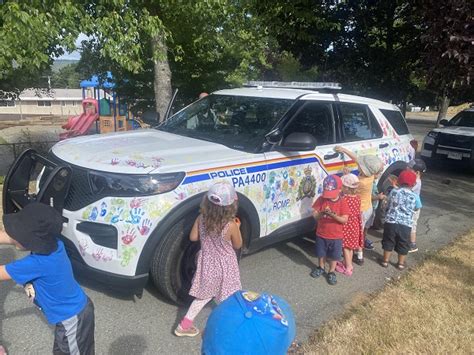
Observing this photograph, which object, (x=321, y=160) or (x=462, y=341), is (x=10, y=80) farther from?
(x=462, y=341)

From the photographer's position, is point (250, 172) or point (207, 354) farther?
point (250, 172)

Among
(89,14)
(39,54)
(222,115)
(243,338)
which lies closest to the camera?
(243,338)

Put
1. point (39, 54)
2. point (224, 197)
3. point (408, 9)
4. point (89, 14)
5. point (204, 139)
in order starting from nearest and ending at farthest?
point (224, 197), point (204, 139), point (39, 54), point (89, 14), point (408, 9)

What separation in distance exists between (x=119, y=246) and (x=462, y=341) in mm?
2635

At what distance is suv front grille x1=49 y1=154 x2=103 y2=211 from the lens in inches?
127

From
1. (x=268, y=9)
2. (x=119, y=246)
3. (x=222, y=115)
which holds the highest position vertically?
(x=268, y=9)

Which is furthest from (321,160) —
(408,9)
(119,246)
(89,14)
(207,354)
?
(408,9)

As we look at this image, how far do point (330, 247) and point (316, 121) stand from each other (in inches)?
54.3

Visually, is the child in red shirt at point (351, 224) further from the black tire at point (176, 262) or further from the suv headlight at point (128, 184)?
the suv headlight at point (128, 184)

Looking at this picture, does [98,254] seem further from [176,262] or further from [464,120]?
[464,120]

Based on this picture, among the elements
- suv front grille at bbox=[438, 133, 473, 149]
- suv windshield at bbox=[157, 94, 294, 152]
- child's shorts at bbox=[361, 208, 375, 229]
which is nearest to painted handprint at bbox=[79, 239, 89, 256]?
suv windshield at bbox=[157, 94, 294, 152]

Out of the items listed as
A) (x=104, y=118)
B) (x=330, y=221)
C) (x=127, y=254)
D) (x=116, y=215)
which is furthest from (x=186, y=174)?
(x=104, y=118)

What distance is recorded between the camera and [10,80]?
8.70m

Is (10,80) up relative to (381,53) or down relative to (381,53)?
down
